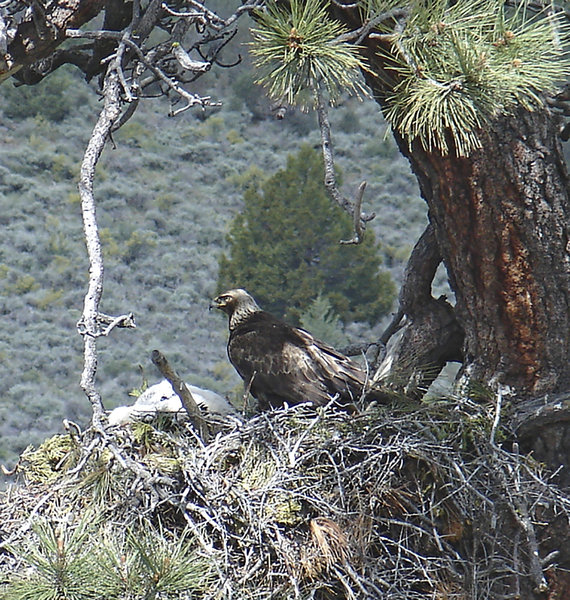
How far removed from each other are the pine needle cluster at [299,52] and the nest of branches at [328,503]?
0.61m

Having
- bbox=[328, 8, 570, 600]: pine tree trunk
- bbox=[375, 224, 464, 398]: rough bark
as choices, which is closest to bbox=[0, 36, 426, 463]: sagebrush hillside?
bbox=[375, 224, 464, 398]: rough bark

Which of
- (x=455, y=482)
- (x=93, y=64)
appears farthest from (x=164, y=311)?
(x=455, y=482)

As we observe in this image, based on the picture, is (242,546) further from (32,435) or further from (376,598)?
(32,435)

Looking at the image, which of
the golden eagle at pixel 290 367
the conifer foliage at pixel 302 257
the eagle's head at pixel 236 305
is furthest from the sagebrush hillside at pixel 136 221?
the golden eagle at pixel 290 367

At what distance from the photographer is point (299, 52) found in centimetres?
125

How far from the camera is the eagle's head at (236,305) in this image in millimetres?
2257

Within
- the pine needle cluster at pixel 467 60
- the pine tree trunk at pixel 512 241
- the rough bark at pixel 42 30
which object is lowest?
the pine tree trunk at pixel 512 241

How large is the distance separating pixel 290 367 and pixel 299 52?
820mm

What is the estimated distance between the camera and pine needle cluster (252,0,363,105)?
1240 millimetres

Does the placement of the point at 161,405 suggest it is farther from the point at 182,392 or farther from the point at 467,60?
the point at 467,60

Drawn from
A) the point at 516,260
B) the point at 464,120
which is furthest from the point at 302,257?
the point at 464,120

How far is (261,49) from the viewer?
124cm

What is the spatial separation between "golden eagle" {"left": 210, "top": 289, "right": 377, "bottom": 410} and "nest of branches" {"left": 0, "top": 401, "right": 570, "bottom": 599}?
265 mm

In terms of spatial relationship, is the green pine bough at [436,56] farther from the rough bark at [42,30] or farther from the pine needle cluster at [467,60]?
the rough bark at [42,30]
